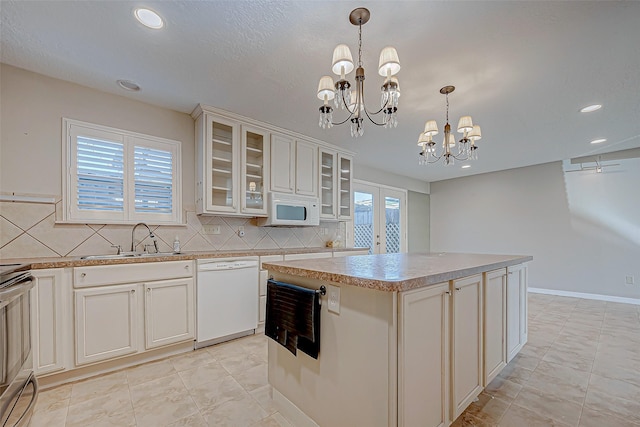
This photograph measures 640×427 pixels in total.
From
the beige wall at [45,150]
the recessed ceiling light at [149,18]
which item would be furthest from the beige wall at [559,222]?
the recessed ceiling light at [149,18]

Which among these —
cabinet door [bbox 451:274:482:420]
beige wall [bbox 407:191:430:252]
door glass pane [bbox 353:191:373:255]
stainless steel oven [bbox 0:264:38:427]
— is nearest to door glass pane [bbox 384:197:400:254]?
beige wall [bbox 407:191:430:252]

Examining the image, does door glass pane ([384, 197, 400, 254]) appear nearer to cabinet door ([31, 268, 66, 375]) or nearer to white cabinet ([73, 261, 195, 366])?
white cabinet ([73, 261, 195, 366])

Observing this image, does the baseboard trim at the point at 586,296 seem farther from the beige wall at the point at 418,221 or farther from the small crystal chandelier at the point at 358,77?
the small crystal chandelier at the point at 358,77

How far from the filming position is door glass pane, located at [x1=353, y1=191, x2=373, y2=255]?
5.49 metres

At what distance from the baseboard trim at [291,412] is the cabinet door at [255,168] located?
1.99 meters

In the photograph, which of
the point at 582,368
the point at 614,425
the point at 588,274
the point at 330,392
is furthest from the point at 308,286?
the point at 588,274

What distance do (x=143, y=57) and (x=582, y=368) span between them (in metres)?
4.32

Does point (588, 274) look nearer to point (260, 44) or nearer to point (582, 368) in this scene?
point (582, 368)

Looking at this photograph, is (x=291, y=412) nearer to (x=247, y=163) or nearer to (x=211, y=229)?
(x=211, y=229)

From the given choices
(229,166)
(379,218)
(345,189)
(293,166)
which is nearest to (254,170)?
(229,166)

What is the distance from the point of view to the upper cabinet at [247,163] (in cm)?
302

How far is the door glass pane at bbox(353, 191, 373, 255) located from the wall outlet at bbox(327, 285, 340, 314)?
398 cm

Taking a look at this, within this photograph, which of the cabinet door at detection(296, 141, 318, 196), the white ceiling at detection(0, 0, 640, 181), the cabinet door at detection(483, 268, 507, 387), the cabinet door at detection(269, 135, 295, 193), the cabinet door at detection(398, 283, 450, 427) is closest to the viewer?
the cabinet door at detection(398, 283, 450, 427)

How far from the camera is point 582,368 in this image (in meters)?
2.32
